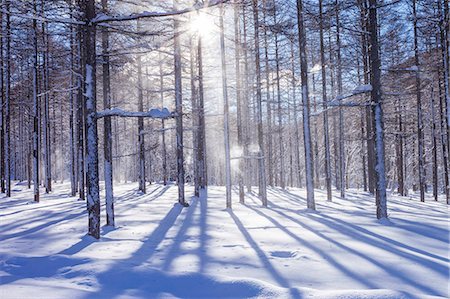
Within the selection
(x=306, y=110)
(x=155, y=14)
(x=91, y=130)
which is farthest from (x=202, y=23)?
(x=91, y=130)

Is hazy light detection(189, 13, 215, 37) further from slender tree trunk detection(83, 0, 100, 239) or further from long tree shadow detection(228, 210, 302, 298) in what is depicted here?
long tree shadow detection(228, 210, 302, 298)

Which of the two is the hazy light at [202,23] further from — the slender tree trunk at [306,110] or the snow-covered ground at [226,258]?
the snow-covered ground at [226,258]

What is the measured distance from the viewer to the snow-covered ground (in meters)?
4.07

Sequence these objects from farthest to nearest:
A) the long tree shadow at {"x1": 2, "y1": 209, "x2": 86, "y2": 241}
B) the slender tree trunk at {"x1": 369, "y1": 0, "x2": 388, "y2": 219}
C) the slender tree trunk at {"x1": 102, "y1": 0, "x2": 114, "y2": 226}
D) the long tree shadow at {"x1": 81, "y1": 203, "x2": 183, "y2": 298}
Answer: the slender tree trunk at {"x1": 369, "y1": 0, "x2": 388, "y2": 219} < the slender tree trunk at {"x1": 102, "y1": 0, "x2": 114, "y2": 226} < the long tree shadow at {"x1": 2, "y1": 209, "x2": 86, "y2": 241} < the long tree shadow at {"x1": 81, "y1": 203, "x2": 183, "y2": 298}

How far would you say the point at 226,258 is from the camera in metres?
5.64

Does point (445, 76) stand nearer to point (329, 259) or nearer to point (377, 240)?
point (377, 240)

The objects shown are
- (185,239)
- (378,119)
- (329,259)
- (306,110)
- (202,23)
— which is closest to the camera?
(329,259)

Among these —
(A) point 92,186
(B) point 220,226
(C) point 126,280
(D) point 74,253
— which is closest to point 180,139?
(B) point 220,226

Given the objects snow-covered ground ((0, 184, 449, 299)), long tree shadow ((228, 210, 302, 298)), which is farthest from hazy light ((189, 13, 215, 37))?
long tree shadow ((228, 210, 302, 298))

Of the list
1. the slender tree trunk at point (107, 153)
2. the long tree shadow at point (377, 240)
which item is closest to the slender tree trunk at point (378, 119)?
the long tree shadow at point (377, 240)

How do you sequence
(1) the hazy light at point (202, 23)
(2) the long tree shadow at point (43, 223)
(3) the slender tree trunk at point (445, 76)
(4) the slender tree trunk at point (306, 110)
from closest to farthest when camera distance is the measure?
(2) the long tree shadow at point (43, 223) < (4) the slender tree trunk at point (306, 110) < (3) the slender tree trunk at point (445, 76) < (1) the hazy light at point (202, 23)

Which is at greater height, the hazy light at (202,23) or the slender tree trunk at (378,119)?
the hazy light at (202,23)

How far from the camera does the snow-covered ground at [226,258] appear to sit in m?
4.07

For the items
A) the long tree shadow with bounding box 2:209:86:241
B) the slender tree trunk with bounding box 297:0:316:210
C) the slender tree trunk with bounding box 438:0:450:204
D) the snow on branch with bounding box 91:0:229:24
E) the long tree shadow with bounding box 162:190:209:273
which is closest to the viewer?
the long tree shadow with bounding box 162:190:209:273
